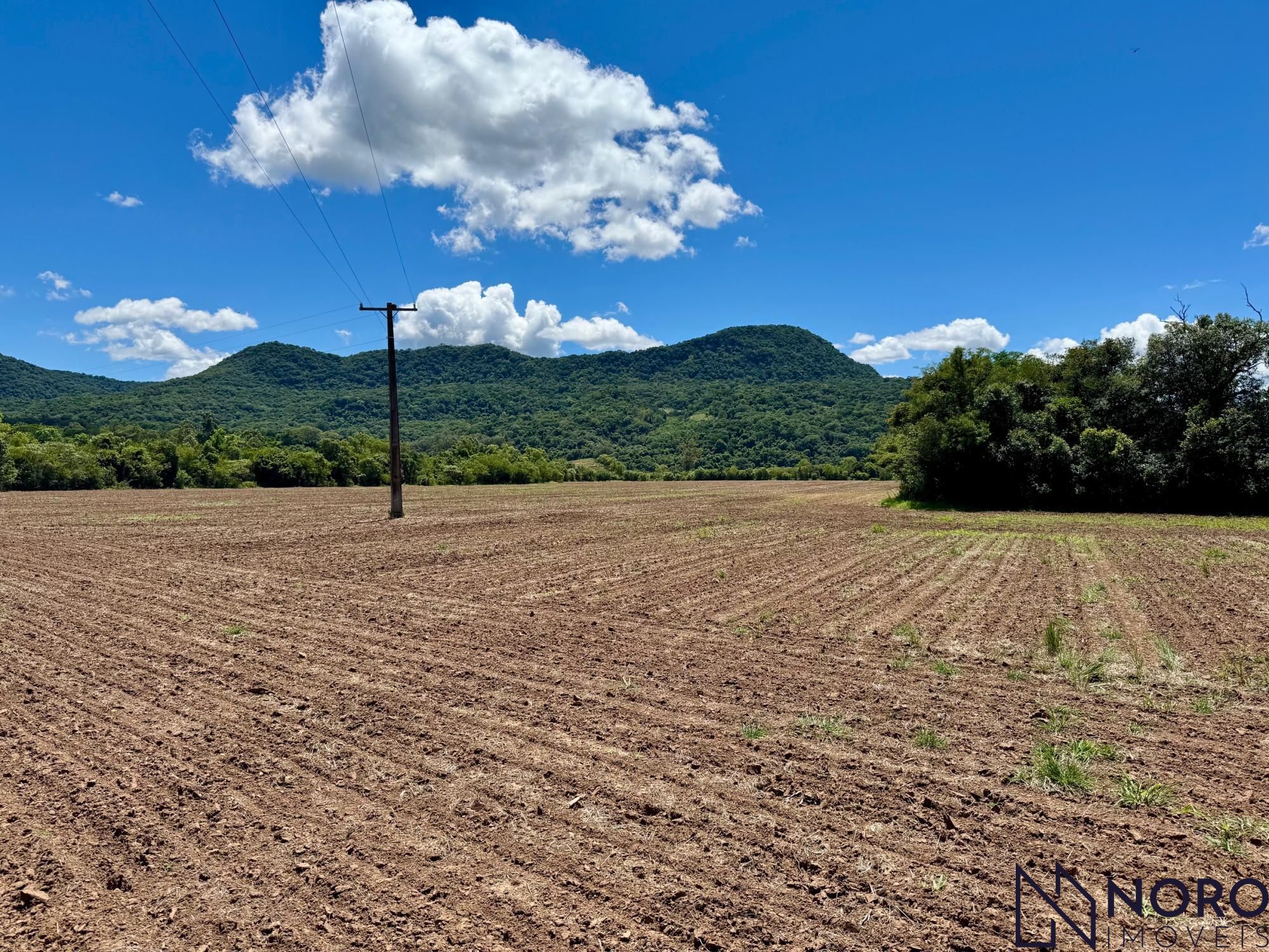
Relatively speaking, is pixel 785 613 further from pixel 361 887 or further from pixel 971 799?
pixel 361 887

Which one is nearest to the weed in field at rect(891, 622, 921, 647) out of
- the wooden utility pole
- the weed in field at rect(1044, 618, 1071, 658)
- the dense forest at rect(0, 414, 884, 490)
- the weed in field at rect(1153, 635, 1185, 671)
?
the weed in field at rect(1044, 618, 1071, 658)

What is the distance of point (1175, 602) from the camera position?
10.4 m

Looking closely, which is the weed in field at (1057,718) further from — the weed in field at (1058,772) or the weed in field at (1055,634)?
the weed in field at (1055,634)

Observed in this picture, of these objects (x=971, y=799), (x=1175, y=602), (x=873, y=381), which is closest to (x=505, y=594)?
(x=971, y=799)

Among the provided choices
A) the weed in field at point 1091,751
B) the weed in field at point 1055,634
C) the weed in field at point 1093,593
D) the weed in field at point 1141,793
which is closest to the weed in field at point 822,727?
the weed in field at point 1091,751

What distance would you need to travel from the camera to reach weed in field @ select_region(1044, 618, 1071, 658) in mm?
7902

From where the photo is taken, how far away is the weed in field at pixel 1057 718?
5.57 metres

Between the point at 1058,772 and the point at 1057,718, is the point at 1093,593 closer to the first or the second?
the point at 1057,718

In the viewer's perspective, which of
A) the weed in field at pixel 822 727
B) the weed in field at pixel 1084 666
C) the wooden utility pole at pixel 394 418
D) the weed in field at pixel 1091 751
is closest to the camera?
the weed in field at pixel 1091 751

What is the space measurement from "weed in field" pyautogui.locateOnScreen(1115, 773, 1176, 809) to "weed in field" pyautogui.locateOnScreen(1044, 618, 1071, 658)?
3.48 meters

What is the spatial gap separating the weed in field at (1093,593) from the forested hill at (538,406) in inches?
3703

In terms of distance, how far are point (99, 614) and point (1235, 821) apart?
13.1m

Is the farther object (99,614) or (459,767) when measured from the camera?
(99,614)

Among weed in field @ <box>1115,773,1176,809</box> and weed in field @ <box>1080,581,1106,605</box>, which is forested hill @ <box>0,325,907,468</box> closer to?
weed in field @ <box>1080,581,1106,605</box>
